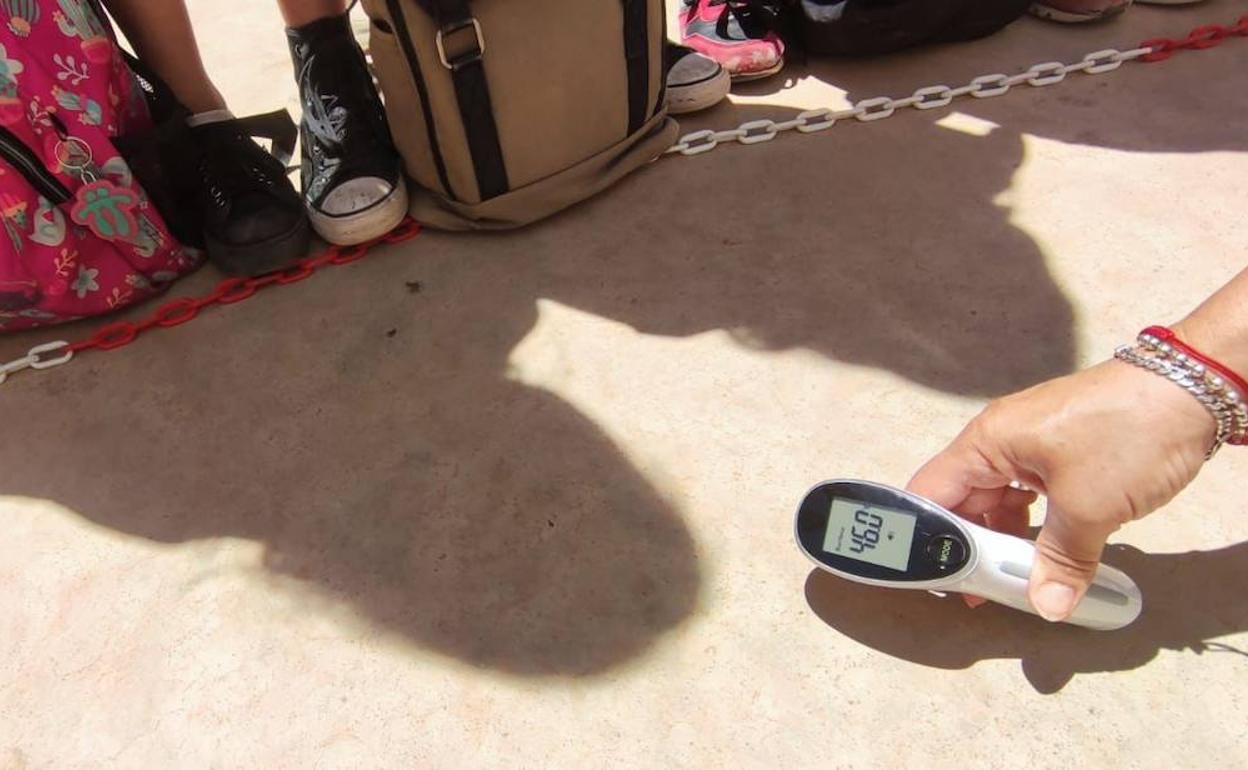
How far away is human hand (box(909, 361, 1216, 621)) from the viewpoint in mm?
655

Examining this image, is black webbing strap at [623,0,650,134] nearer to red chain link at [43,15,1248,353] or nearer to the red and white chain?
the red and white chain

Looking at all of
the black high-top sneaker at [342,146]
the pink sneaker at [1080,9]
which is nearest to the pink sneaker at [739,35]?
the pink sneaker at [1080,9]

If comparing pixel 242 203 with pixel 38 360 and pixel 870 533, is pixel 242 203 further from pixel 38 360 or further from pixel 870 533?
pixel 870 533

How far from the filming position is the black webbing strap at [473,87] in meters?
1.10

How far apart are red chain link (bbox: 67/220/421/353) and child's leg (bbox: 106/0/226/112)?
28cm

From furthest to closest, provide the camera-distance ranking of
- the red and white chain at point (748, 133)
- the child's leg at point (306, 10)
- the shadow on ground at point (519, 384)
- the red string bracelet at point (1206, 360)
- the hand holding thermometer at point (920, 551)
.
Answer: the child's leg at point (306, 10), the red and white chain at point (748, 133), the shadow on ground at point (519, 384), the hand holding thermometer at point (920, 551), the red string bracelet at point (1206, 360)

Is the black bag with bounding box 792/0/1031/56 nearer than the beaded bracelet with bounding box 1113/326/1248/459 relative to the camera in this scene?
No

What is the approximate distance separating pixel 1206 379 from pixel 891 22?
1071mm

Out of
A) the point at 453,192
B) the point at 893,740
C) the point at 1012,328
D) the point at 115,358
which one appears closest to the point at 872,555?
the point at 893,740

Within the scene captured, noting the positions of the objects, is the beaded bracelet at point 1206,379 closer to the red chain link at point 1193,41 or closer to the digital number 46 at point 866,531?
the digital number 46 at point 866,531

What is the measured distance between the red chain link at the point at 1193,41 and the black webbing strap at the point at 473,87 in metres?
1.10

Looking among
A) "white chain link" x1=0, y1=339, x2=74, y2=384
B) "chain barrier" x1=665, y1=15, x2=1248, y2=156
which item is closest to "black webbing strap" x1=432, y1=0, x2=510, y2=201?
"chain barrier" x1=665, y1=15, x2=1248, y2=156

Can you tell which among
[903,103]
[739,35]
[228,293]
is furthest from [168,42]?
[903,103]

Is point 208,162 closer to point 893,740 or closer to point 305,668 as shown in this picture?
point 305,668
